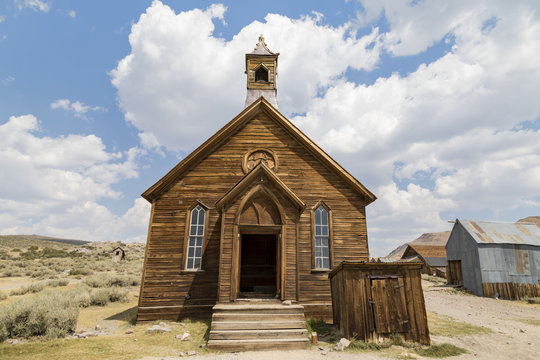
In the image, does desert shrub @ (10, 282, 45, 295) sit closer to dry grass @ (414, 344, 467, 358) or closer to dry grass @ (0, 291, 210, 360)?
dry grass @ (0, 291, 210, 360)

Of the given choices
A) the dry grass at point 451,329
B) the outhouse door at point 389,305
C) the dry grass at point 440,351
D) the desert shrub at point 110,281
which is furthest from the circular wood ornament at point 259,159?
the desert shrub at point 110,281

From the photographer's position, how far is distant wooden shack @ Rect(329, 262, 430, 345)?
8.40 m

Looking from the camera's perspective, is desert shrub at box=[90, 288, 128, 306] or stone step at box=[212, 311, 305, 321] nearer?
stone step at box=[212, 311, 305, 321]

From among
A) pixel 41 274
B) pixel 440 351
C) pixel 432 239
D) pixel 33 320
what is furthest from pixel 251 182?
pixel 432 239

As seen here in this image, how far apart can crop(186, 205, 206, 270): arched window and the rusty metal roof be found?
2357 centimetres

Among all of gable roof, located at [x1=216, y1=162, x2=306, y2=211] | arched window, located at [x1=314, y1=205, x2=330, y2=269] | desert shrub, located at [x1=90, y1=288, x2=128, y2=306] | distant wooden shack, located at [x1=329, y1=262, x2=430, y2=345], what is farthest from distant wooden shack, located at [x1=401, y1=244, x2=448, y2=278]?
desert shrub, located at [x1=90, y1=288, x2=128, y2=306]

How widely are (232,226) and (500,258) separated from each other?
80.3 ft

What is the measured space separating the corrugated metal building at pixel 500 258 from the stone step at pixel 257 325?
21.8 m

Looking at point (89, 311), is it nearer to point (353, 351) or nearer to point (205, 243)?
point (205, 243)

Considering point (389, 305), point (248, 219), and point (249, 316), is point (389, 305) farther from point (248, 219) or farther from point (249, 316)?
point (248, 219)

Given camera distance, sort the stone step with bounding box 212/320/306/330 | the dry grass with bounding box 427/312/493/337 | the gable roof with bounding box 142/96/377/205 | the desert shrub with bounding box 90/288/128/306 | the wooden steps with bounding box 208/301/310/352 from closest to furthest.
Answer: the wooden steps with bounding box 208/301/310/352 < the stone step with bounding box 212/320/306/330 < the dry grass with bounding box 427/312/493/337 < the gable roof with bounding box 142/96/377/205 < the desert shrub with bounding box 90/288/128/306

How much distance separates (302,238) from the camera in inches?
480

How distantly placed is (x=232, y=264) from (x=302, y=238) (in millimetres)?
3284

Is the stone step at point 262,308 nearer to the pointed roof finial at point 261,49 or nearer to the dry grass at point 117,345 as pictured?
the dry grass at point 117,345
